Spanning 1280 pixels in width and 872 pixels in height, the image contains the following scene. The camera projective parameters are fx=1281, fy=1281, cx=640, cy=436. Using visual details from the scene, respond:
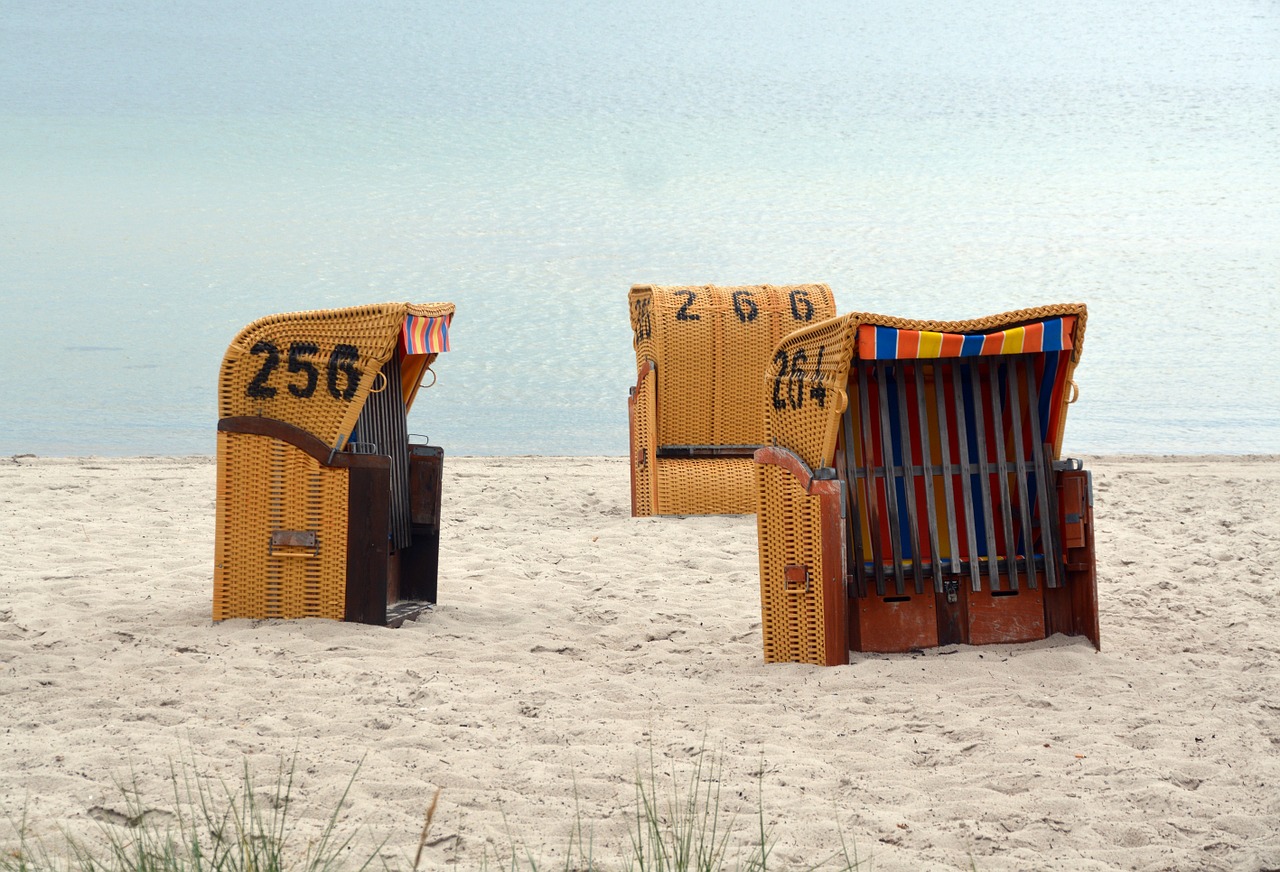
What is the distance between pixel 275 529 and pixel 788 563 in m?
2.13

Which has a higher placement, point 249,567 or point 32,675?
point 249,567

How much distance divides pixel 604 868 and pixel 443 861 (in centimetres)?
40

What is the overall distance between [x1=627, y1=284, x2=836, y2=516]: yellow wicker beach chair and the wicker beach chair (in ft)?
11.5

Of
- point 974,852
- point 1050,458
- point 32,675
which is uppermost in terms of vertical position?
point 1050,458

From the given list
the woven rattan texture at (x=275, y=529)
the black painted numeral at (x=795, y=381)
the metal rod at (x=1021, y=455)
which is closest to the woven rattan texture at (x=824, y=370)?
the black painted numeral at (x=795, y=381)

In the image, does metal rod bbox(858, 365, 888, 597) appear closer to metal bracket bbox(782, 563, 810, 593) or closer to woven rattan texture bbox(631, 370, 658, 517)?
metal bracket bbox(782, 563, 810, 593)

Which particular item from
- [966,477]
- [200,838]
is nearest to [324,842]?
[200,838]

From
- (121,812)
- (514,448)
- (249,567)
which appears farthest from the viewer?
(514,448)

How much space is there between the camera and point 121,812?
10.7 feet

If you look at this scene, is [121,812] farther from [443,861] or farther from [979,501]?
[979,501]

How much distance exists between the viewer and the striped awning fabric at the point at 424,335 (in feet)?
17.7

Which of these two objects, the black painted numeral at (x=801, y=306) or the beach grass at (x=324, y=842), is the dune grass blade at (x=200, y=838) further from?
the black painted numeral at (x=801, y=306)

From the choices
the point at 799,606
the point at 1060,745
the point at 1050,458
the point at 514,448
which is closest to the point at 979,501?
the point at 1050,458

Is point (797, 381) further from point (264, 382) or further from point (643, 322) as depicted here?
point (643, 322)
